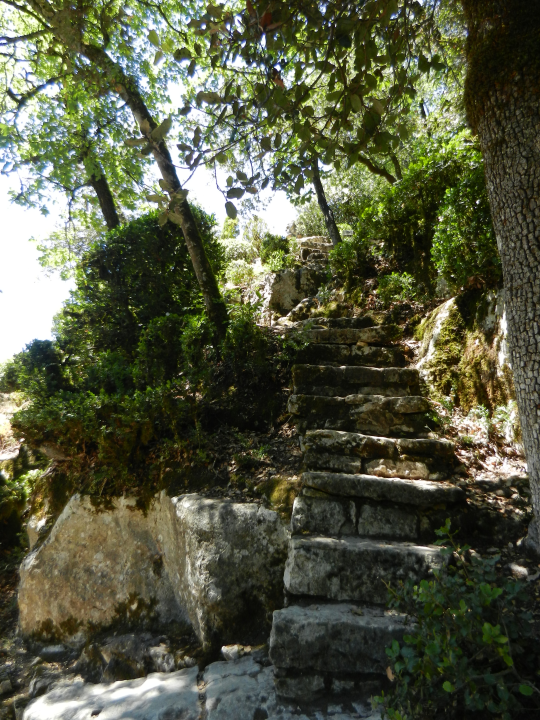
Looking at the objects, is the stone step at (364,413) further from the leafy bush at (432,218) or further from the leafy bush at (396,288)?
the leafy bush at (396,288)

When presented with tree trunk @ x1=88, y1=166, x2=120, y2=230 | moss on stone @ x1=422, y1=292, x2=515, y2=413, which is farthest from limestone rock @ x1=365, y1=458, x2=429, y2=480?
tree trunk @ x1=88, y1=166, x2=120, y2=230

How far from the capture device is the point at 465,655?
1716 millimetres

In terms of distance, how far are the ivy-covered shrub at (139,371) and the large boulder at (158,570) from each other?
0.40 metres

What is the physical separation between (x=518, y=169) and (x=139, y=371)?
12.9 ft

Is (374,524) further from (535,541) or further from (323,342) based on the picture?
(323,342)

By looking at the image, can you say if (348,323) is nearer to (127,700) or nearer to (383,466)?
(383,466)

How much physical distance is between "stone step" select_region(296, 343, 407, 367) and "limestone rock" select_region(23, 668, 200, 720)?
3.24m

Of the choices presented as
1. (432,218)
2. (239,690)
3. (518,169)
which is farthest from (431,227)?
(239,690)

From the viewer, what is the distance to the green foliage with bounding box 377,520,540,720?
1.60m

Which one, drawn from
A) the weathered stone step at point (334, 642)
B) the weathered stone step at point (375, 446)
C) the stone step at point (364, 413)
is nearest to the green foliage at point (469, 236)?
the stone step at point (364, 413)

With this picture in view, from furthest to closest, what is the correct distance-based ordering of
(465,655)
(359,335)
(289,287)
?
(289,287), (359,335), (465,655)

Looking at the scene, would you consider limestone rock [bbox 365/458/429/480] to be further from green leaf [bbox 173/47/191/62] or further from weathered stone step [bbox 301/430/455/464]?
green leaf [bbox 173/47/191/62]

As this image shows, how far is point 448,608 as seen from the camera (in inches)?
71.4

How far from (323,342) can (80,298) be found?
3.55 metres
